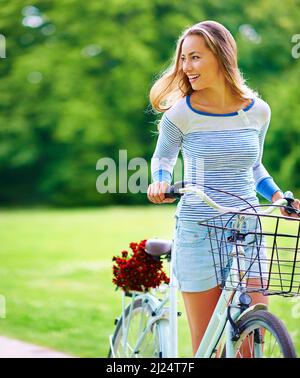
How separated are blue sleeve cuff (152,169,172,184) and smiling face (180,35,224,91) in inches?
12.5

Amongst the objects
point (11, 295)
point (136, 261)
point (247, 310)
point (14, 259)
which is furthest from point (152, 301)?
point (14, 259)

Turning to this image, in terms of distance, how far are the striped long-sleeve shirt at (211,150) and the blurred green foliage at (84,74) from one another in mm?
23283

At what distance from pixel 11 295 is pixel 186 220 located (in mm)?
5352

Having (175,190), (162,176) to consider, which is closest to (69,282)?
(162,176)

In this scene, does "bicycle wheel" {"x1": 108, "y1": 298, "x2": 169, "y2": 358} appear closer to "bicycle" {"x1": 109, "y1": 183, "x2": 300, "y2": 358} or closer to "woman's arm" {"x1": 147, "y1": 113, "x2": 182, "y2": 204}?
"bicycle" {"x1": 109, "y1": 183, "x2": 300, "y2": 358}

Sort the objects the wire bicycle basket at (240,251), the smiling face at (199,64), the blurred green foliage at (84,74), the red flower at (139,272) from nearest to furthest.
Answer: the wire bicycle basket at (240,251) < the smiling face at (199,64) < the red flower at (139,272) < the blurred green foliage at (84,74)

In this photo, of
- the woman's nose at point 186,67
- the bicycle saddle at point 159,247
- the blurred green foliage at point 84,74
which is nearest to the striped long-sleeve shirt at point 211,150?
the woman's nose at point 186,67

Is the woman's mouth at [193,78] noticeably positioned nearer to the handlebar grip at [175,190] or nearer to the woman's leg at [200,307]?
the handlebar grip at [175,190]

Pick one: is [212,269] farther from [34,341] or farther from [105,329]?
[105,329]

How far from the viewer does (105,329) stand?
6262 millimetres

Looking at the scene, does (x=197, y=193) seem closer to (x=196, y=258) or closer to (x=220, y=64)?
(x=196, y=258)

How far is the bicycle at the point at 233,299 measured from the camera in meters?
2.54

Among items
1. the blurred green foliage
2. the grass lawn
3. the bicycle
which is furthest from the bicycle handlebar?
the blurred green foliage

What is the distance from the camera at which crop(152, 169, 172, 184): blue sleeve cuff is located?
9.78 feet
